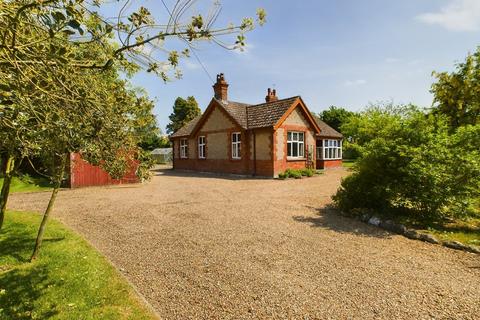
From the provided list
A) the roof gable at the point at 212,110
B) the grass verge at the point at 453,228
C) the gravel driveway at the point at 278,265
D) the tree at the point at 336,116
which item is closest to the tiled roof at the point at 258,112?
the roof gable at the point at 212,110

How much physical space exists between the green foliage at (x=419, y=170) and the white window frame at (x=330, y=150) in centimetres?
1793

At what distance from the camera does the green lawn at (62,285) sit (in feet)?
12.7

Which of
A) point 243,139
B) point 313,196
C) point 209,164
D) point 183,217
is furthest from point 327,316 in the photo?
point 209,164

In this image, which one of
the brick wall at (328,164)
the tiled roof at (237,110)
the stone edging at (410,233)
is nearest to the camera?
the stone edging at (410,233)

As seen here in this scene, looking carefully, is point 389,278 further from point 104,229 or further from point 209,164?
point 209,164

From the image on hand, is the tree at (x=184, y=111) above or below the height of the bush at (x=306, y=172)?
above

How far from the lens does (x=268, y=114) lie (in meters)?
21.3

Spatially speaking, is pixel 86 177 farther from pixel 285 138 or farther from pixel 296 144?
pixel 296 144

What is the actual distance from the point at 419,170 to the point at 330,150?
829 inches

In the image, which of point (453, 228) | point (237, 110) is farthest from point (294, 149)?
point (453, 228)

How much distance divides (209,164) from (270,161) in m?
6.90

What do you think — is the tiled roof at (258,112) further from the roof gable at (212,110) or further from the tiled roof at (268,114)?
the roof gable at (212,110)

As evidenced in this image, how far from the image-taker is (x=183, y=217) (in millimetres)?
9305

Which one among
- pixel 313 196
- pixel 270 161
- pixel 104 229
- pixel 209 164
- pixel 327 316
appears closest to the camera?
pixel 327 316
